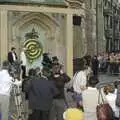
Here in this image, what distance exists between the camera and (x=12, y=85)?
12.1 meters

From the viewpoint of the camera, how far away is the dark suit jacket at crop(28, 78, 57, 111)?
36.8 ft

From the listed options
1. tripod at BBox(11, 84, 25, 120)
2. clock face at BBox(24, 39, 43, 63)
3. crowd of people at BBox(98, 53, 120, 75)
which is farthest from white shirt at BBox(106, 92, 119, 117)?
crowd of people at BBox(98, 53, 120, 75)

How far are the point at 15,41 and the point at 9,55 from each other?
8.44ft

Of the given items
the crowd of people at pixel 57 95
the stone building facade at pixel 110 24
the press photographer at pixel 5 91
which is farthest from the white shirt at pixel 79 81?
the stone building facade at pixel 110 24

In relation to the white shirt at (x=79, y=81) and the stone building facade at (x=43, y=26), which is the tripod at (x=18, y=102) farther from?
the stone building facade at (x=43, y=26)

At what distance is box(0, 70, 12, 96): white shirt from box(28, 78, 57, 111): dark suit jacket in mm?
649

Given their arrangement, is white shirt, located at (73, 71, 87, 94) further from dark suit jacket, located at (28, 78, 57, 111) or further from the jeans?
the jeans

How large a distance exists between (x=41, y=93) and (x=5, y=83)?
98cm

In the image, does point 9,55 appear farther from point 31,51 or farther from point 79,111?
point 79,111

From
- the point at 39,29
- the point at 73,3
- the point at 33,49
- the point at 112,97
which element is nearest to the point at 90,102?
the point at 112,97

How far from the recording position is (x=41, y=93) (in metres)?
11.2

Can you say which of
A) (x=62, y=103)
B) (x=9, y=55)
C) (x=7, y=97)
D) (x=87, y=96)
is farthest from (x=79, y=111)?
(x=9, y=55)

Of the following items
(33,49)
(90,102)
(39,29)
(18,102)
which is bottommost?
(18,102)

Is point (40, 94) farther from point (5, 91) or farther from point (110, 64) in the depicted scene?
point (110, 64)
